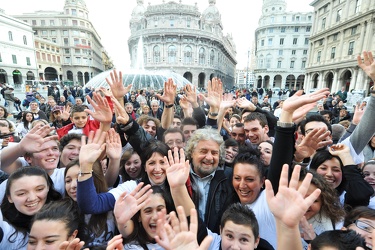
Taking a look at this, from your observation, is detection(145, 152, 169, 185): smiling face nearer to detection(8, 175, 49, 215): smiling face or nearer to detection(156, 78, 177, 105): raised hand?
detection(8, 175, 49, 215): smiling face

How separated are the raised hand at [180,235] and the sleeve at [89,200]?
0.74 m

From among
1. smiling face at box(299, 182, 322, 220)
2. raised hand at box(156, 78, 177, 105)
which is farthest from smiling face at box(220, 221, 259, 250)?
raised hand at box(156, 78, 177, 105)

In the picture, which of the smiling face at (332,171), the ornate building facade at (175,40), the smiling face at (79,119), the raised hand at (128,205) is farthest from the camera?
the ornate building facade at (175,40)

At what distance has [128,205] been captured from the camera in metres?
1.86

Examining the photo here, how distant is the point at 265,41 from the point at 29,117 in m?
58.2

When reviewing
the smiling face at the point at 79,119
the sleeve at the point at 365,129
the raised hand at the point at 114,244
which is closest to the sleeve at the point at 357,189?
the sleeve at the point at 365,129

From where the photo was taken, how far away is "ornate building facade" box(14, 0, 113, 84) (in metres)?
52.5

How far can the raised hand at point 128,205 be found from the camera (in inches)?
71.4

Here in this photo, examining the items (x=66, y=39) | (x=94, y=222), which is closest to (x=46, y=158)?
(x=94, y=222)

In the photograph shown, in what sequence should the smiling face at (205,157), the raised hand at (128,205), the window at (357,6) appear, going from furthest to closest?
the window at (357,6) → the smiling face at (205,157) → the raised hand at (128,205)

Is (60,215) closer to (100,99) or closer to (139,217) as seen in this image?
(139,217)

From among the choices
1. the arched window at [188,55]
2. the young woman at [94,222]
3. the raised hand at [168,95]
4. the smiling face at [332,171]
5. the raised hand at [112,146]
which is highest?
the arched window at [188,55]

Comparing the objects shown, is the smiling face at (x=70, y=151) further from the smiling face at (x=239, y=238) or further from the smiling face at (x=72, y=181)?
the smiling face at (x=239, y=238)

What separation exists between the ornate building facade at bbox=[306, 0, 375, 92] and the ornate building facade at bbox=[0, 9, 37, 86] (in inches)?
2047
